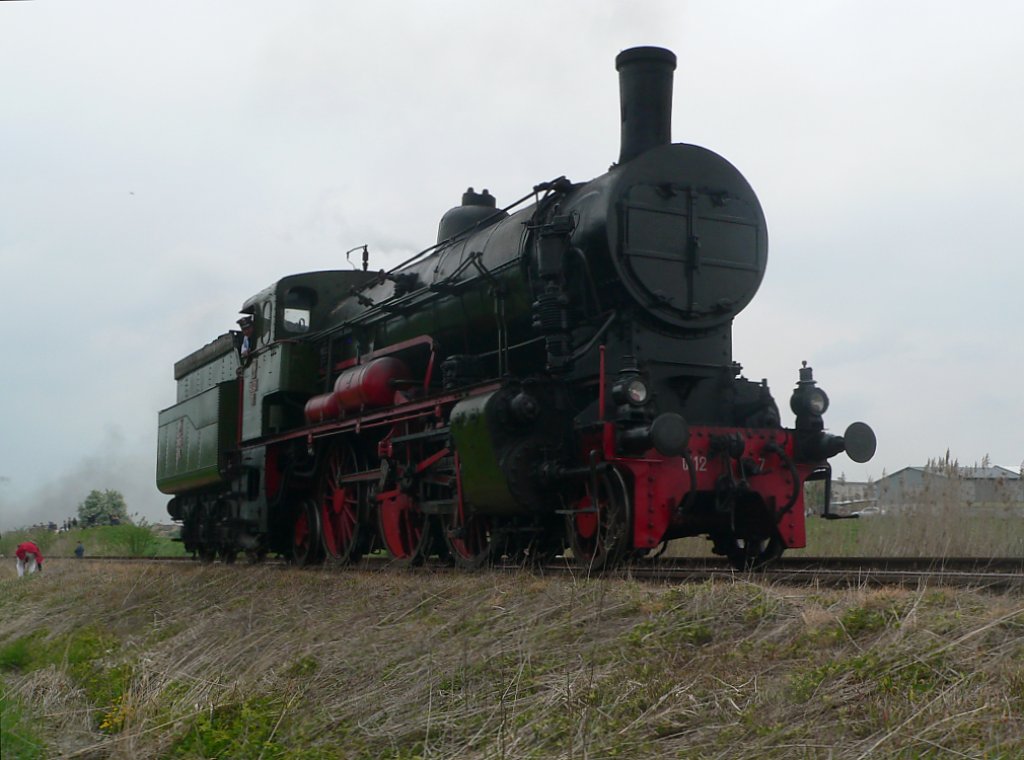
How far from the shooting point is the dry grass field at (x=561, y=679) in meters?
3.98

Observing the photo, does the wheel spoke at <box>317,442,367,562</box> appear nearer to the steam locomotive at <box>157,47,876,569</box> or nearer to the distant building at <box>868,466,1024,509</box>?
the steam locomotive at <box>157,47,876,569</box>

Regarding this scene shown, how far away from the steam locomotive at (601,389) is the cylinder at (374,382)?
0.02 m

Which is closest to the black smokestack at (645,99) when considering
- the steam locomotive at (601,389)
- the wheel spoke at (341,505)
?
the steam locomotive at (601,389)

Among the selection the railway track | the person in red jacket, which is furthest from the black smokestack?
the person in red jacket

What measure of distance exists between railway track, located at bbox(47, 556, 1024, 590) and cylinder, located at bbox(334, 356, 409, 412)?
188cm

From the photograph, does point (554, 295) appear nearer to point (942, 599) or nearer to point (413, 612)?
point (413, 612)

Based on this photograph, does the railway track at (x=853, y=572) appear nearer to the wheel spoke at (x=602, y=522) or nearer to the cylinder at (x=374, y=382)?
the wheel spoke at (x=602, y=522)

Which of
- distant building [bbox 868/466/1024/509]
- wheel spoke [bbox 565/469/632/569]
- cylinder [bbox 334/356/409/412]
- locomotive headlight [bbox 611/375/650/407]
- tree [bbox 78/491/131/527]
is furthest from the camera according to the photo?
tree [bbox 78/491/131/527]

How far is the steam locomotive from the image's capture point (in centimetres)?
838

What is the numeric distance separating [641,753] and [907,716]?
963 mm

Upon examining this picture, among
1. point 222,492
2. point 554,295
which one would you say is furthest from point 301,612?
point 222,492

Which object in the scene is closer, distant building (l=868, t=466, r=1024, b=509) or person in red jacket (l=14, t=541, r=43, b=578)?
distant building (l=868, t=466, r=1024, b=509)

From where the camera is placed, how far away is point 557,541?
376 inches

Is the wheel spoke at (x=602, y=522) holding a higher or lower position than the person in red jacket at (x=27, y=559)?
higher
